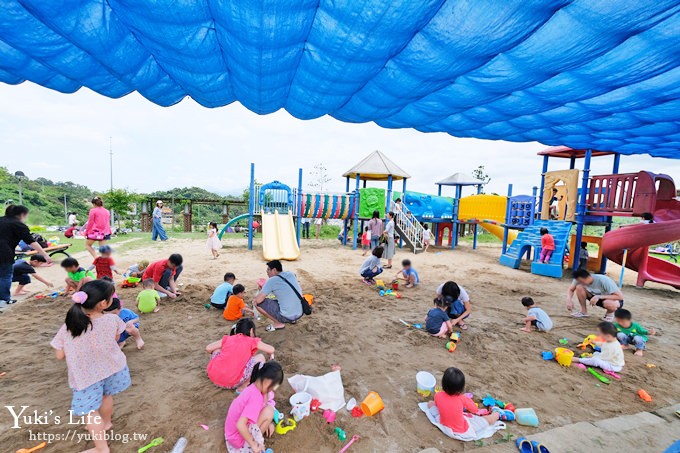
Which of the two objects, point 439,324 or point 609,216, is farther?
point 609,216

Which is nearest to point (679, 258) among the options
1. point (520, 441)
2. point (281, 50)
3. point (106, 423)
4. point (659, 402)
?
point (659, 402)

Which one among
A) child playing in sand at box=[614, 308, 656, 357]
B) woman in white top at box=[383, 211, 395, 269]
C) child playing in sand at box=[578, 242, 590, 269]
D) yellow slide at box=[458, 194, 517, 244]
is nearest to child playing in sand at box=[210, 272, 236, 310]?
woman in white top at box=[383, 211, 395, 269]

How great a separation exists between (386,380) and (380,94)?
353 centimetres

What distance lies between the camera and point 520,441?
2.41 metres

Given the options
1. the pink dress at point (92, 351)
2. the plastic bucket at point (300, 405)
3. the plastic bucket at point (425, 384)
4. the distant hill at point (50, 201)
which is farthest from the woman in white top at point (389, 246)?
the distant hill at point (50, 201)

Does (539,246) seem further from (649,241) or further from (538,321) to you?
(538,321)

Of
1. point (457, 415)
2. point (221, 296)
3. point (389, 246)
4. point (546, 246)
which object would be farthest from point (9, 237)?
point (546, 246)

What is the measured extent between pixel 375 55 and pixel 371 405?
3.36m

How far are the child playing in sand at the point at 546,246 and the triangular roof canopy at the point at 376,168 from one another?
737 cm

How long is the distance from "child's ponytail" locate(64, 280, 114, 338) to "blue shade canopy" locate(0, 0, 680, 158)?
2190 millimetres

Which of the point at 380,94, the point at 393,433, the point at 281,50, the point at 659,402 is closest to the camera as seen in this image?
the point at 393,433

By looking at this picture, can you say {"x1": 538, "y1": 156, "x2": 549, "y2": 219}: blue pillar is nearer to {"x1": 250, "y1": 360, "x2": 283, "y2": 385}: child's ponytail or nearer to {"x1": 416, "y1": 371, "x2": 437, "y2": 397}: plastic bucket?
{"x1": 416, "y1": 371, "x2": 437, "y2": 397}: plastic bucket

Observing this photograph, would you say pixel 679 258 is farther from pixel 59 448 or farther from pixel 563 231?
pixel 59 448

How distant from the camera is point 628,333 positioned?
473cm
